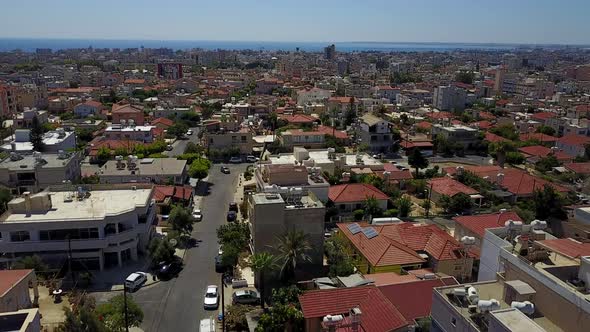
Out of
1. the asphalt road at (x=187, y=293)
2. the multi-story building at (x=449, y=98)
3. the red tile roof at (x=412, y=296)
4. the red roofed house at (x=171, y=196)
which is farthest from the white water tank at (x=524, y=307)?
the multi-story building at (x=449, y=98)

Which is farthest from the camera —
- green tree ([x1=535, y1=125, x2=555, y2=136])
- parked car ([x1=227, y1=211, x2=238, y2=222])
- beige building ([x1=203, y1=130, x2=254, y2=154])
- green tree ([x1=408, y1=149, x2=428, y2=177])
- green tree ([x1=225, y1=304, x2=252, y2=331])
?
green tree ([x1=535, y1=125, x2=555, y2=136])

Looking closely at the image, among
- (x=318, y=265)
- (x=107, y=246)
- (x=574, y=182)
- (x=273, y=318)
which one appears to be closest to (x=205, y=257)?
(x=107, y=246)

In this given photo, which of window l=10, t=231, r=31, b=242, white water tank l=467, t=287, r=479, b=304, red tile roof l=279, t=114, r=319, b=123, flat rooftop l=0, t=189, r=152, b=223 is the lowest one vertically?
window l=10, t=231, r=31, b=242

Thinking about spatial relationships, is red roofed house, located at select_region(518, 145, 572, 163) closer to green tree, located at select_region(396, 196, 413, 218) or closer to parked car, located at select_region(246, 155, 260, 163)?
green tree, located at select_region(396, 196, 413, 218)

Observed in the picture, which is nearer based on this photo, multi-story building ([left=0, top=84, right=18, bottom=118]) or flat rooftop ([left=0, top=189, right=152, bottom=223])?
flat rooftop ([left=0, top=189, right=152, bottom=223])

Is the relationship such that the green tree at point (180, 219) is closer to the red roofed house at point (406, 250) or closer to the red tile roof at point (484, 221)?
the red roofed house at point (406, 250)

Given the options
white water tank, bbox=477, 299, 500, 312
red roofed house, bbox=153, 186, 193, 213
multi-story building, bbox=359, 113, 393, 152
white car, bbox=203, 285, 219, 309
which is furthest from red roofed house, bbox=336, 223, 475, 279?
multi-story building, bbox=359, 113, 393, 152

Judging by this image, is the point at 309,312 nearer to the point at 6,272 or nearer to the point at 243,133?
the point at 6,272
